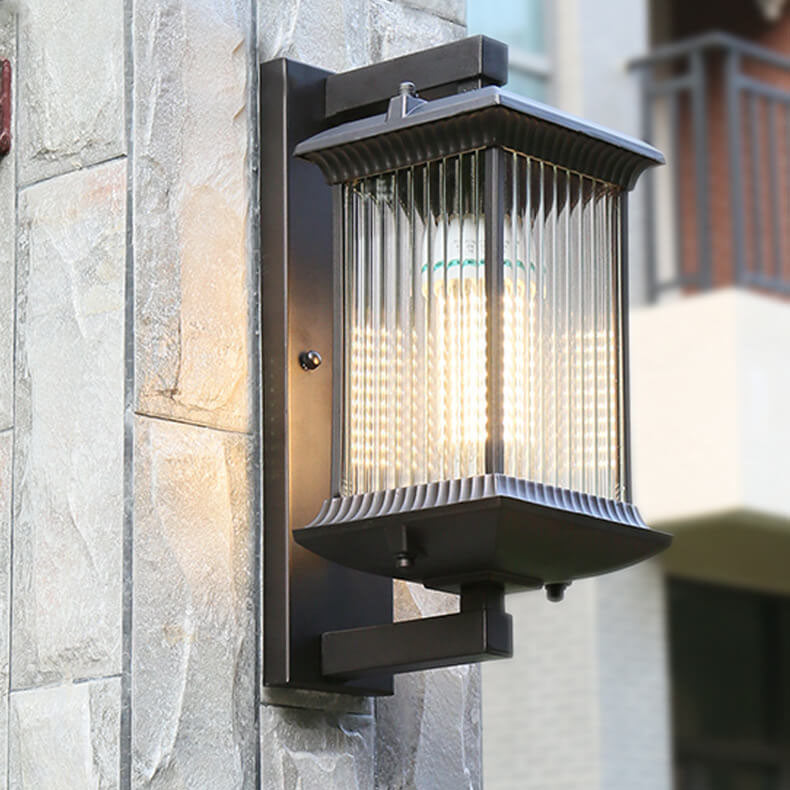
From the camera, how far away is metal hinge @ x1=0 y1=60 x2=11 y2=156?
8.00 feet

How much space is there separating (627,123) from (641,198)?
0.35 metres

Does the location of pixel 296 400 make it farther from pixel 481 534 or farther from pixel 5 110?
pixel 5 110

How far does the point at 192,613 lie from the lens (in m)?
2.21

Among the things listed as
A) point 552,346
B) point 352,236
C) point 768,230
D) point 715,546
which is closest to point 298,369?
point 352,236

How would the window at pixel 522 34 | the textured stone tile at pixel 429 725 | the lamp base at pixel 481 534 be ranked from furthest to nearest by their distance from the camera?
1. the window at pixel 522 34
2. the textured stone tile at pixel 429 725
3. the lamp base at pixel 481 534

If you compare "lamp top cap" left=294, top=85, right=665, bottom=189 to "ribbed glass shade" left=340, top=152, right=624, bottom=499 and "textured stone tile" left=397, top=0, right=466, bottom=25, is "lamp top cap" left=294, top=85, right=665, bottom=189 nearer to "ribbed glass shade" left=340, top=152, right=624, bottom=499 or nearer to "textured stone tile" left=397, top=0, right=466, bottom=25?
"ribbed glass shade" left=340, top=152, right=624, bottom=499

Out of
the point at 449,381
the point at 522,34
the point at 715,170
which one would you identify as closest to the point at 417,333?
the point at 449,381

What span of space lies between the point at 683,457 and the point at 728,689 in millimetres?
2033

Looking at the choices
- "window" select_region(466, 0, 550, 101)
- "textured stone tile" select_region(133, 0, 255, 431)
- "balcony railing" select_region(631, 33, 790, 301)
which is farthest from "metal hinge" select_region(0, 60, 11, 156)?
"window" select_region(466, 0, 550, 101)

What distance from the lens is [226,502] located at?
229 centimetres

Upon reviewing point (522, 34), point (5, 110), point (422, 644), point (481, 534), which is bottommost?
point (422, 644)

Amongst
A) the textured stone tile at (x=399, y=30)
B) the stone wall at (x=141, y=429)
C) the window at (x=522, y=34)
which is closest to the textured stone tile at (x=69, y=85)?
the stone wall at (x=141, y=429)

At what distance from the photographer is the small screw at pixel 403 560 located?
2.12 meters

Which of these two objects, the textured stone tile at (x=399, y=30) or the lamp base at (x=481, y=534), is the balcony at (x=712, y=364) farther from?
the lamp base at (x=481, y=534)
